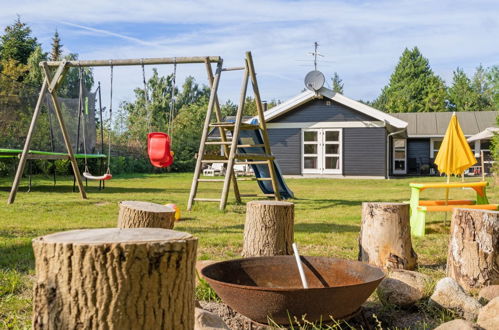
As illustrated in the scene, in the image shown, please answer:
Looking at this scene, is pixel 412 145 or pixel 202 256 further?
pixel 412 145

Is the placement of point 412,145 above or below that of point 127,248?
above

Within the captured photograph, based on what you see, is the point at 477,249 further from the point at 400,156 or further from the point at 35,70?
the point at 35,70

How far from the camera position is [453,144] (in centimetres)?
728

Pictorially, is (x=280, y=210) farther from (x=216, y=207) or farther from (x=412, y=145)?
(x=412, y=145)

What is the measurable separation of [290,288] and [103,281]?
1.21 m

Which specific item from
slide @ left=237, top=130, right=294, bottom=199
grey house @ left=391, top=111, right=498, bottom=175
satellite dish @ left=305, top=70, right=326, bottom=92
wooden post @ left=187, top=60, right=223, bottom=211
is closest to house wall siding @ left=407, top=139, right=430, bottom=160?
grey house @ left=391, top=111, right=498, bottom=175

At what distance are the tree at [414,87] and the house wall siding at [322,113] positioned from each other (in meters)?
30.7

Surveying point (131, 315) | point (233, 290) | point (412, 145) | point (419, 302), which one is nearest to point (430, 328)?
point (419, 302)

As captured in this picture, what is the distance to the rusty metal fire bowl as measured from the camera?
2.80 metres

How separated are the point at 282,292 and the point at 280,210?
1814 mm

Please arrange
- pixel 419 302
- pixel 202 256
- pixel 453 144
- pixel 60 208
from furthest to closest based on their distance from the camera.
A: pixel 60 208, pixel 453 144, pixel 202 256, pixel 419 302

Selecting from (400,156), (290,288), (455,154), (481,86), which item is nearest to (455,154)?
(455,154)

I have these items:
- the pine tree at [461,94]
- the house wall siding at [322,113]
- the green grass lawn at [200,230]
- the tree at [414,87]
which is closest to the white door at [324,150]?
the house wall siding at [322,113]

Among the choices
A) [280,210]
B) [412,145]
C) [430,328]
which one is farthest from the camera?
[412,145]
